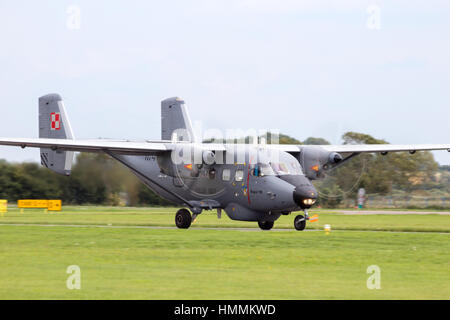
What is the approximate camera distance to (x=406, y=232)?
29.9 metres

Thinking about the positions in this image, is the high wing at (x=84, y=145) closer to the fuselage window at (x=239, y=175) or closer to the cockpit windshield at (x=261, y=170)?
the fuselage window at (x=239, y=175)

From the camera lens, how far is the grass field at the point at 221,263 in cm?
1390

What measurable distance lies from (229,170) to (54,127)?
41.7 feet

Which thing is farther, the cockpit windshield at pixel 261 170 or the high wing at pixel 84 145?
the high wing at pixel 84 145

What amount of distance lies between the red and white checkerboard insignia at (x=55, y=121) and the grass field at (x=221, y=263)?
932 centimetres

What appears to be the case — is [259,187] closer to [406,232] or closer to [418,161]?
[406,232]

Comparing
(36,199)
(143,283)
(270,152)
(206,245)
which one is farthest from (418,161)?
(143,283)

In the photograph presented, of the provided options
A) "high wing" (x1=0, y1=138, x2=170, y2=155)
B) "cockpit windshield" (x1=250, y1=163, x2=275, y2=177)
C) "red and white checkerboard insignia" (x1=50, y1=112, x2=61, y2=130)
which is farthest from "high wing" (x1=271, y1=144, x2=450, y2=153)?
"red and white checkerboard insignia" (x1=50, y1=112, x2=61, y2=130)

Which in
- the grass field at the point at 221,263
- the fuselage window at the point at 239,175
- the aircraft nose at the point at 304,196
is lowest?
the grass field at the point at 221,263

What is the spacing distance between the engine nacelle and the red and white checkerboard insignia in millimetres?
13748

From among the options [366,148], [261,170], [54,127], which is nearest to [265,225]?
[261,170]

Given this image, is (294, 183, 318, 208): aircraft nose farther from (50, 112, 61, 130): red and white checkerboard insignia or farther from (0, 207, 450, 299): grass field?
(50, 112, 61, 130): red and white checkerboard insignia

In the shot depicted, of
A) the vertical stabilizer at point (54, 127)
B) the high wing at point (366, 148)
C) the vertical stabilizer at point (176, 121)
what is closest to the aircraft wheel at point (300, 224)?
the high wing at point (366, 148)
